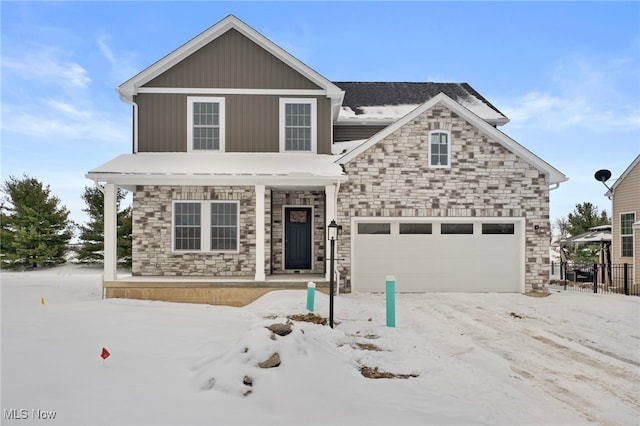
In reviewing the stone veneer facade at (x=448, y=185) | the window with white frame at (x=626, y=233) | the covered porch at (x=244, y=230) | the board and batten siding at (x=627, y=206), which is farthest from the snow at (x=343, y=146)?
the window with white frame at (x=626, y=233)

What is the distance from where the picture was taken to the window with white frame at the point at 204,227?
1164cm

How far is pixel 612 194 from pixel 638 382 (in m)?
13.7

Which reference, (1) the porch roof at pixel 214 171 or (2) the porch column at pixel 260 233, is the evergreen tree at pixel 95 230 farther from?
(2) the porch column at pixel 260 233

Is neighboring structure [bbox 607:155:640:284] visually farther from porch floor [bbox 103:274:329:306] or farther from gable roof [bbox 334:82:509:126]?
porch floor [bbox 103:274:329:306]

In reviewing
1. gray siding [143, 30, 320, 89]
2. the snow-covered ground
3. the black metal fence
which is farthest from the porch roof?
the black metal fence

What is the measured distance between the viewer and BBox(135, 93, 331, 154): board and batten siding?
1220cm

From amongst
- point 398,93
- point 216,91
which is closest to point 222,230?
point 216,91

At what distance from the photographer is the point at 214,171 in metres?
10.4

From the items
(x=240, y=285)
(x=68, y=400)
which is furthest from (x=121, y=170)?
(x=68, y=400)

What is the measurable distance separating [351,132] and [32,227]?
17.3m

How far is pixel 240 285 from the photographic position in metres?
10.5

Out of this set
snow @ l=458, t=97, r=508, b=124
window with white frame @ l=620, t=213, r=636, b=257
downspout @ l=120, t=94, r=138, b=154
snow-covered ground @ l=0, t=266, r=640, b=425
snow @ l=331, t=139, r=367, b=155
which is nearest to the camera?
snow-covered ground @ l=0, t=266, r=640, b=425

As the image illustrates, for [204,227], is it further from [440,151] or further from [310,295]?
[440,151]

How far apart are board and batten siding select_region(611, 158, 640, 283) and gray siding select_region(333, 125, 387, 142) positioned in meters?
10.5
